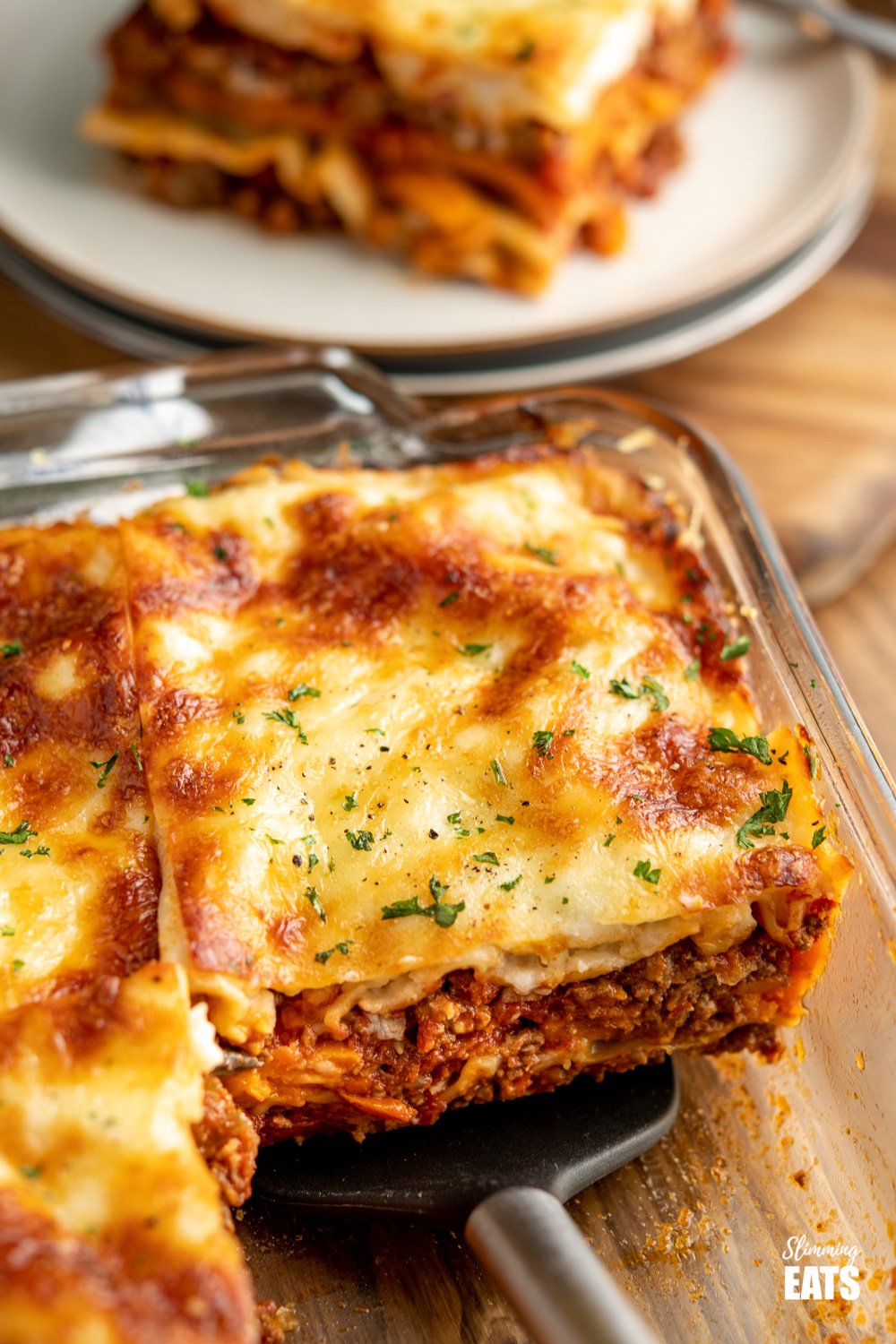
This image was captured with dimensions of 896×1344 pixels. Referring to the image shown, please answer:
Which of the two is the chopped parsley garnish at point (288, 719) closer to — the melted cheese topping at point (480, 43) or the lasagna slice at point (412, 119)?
the lasagna slice at point (412, 119)

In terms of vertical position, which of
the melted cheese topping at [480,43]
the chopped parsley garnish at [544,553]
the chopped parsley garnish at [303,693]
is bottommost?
the chopped parsley garnish at [303,693]

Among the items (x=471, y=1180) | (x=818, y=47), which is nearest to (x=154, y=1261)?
(x=471, y=1180)

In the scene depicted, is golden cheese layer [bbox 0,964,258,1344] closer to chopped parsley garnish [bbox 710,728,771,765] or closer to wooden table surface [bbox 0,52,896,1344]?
wooden table surface [bbox 0,52,896,1344]

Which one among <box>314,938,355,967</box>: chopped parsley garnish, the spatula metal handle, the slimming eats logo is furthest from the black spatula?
<box>314,938,355,967</box>: chopped parsley garnish

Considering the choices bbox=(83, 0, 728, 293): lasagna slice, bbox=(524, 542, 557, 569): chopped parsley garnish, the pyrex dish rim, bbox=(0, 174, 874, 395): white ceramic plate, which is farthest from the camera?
bbox=(83, 0, 728, 293): lasagna slice

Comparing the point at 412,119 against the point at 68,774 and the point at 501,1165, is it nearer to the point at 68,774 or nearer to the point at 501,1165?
the point at 68,774

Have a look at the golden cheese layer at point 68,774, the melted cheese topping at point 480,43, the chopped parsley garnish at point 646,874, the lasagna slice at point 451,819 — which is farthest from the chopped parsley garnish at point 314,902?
the melted cheese topping at point 480,43

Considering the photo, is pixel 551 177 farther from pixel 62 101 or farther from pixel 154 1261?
pixel 154 1261
